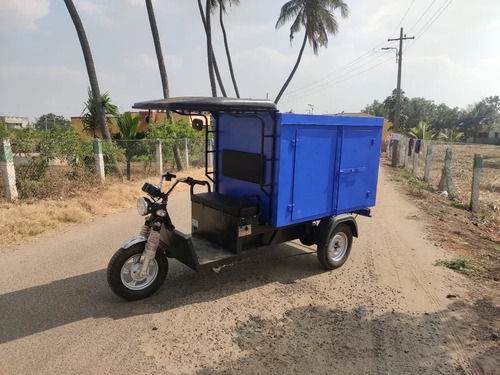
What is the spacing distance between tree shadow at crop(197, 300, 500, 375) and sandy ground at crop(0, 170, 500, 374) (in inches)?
0.4

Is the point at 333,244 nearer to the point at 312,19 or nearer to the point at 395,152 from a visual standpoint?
the point at 395,152

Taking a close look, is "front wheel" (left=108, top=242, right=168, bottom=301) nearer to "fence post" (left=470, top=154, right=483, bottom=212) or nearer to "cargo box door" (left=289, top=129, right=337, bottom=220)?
"cargo box door" (left=289, top=129, right=337, bottom=220)

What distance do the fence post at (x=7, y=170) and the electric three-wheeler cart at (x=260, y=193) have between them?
15.5ft

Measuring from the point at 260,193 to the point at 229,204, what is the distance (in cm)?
42

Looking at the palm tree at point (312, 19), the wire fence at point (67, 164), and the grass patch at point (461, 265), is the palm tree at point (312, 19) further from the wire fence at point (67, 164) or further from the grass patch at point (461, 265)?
the grass patch at point (461, 265)

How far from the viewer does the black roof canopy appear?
12.1 feet

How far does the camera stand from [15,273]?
4.86 m

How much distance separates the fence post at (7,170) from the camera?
7398mm

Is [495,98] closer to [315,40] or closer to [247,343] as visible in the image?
[315,40]

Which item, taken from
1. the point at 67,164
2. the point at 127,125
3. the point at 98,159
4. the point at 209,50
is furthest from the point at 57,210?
the point at 209,50

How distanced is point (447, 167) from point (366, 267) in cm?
744

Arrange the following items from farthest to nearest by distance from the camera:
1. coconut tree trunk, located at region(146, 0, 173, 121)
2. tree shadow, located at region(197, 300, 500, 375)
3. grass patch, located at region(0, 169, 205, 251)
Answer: coconut tree trunk, located at region(146, 0, 173, 121)
grass patch, located at region(0, 169, 205, 251)
tree shadow, located at region(197, 300, 500, 375)

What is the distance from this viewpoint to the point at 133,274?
4.11m

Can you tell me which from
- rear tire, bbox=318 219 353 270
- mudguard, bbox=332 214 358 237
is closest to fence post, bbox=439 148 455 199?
mudguard, bbox=332 214 358 237
